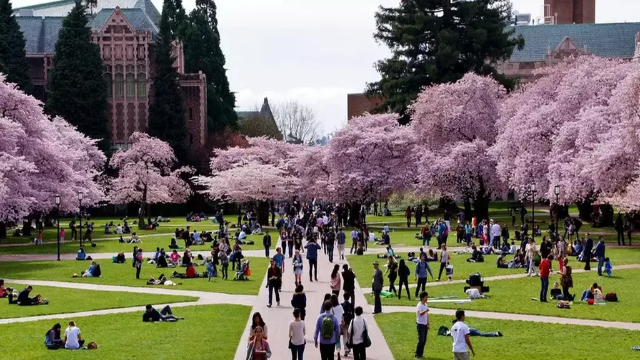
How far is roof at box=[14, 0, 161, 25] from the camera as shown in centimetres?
13000

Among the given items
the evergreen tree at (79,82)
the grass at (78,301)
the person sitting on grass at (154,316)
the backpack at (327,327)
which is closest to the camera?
the backpack at (327,327)

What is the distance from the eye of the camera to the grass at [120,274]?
41.8m

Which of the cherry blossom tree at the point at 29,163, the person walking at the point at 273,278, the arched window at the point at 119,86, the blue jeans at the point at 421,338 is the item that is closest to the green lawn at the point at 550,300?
the person walking at the point at 273,278

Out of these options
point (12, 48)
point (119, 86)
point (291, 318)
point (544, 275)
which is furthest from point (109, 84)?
point (291, 318)

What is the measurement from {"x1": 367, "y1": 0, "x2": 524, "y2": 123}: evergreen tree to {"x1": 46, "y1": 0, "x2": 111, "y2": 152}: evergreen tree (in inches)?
1105

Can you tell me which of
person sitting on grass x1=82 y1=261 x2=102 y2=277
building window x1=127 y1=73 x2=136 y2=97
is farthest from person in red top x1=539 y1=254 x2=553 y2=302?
building window x1=127 y1=73 x2=136 y2=97

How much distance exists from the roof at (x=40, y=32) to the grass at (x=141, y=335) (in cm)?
9379

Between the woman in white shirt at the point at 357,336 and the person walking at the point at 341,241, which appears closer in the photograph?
the woman in white shirt at the point at 357,336

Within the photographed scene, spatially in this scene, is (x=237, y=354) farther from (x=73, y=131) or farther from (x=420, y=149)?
(x=73, y=131)

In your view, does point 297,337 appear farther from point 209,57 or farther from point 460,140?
point 209,57

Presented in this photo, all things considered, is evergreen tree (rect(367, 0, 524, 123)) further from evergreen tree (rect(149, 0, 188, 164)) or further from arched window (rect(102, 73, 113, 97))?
arched window (rect(102, 73, 113, 97))

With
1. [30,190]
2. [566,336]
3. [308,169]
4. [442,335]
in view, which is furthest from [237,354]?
[308,169]

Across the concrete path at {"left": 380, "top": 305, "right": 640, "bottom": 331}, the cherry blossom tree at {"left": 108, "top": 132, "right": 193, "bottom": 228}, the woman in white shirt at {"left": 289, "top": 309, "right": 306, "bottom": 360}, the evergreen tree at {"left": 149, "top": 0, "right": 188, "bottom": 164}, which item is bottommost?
the concrete path at {"left": 380, "top": 305, "right": 640, "bottom": 331}

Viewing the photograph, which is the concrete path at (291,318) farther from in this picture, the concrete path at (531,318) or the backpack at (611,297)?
the backpack at (611,297)
